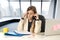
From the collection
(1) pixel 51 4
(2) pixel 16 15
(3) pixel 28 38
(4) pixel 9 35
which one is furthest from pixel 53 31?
(2) pixel 16 15

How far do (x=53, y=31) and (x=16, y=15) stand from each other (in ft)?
6.13

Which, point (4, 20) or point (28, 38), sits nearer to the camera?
point (28, 38)

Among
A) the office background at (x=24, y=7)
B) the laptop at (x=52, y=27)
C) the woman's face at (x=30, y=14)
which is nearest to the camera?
the laptop at (x=52, y=27)

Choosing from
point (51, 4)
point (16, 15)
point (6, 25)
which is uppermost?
point (51, 4)

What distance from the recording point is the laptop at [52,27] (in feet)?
6.40

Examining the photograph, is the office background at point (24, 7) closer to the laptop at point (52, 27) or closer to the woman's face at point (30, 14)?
the woman's face at point (30, 14)

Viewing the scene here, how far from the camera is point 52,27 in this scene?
1957mm

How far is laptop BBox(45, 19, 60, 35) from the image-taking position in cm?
195

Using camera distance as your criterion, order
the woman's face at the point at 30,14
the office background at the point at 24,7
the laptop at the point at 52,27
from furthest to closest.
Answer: the office background at the point at 24,7 → the woman's face at the point at 30,14 → the laptop at the point at 52,27

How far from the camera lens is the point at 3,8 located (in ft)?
11.7

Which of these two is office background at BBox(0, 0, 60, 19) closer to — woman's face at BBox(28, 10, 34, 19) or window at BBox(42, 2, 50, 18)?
window at BBox(42, 2, 50, 18)

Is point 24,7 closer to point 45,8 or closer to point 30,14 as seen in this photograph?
point 45,8

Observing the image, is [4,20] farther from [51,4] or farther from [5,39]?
[5,39]

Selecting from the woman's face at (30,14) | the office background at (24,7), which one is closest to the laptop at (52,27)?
the woman's face at (30,14)
